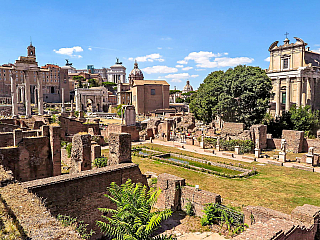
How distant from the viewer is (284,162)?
20875 millimetres

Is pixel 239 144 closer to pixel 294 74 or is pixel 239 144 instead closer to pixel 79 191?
pixel 79 191

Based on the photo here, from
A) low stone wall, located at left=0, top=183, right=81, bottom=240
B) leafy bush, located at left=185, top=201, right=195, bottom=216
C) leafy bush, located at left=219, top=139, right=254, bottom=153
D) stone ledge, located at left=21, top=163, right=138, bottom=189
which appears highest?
low stone wall, located at left=0, top=183, right=81, bottom=240

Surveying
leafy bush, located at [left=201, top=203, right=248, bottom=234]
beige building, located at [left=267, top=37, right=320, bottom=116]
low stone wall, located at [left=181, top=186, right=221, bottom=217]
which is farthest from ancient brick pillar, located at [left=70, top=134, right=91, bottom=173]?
beige building, located at [left=267, top=37, right=320, bottom=116]

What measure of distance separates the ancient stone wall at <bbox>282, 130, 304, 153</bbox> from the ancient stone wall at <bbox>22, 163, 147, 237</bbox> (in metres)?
21.9

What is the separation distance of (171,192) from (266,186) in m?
7.03

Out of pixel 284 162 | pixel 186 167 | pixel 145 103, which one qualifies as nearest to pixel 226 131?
pixel 284 162

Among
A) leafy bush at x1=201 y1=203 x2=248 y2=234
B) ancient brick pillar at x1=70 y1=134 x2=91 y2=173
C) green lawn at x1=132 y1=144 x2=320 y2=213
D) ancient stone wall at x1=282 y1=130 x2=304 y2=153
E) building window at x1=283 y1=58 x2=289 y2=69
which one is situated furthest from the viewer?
building window at x1=283 y1=58 x2=289 y2=69

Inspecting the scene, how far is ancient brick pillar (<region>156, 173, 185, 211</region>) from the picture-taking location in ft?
35.2

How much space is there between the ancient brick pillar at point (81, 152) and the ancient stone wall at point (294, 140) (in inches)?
864

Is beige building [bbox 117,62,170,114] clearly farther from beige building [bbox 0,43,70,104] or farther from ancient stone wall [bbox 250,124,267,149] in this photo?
ancient stone wall [bbox 250,124,267,149]

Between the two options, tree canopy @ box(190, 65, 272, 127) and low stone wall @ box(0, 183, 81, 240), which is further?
tree canopy @ box(190, 65, 272, 127)

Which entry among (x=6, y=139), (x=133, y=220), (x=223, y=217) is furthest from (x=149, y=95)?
(x=133, y=220)

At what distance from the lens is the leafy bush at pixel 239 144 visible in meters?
25.4

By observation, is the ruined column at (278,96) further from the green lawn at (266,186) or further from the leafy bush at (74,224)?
the leafy bush at (74,224)
